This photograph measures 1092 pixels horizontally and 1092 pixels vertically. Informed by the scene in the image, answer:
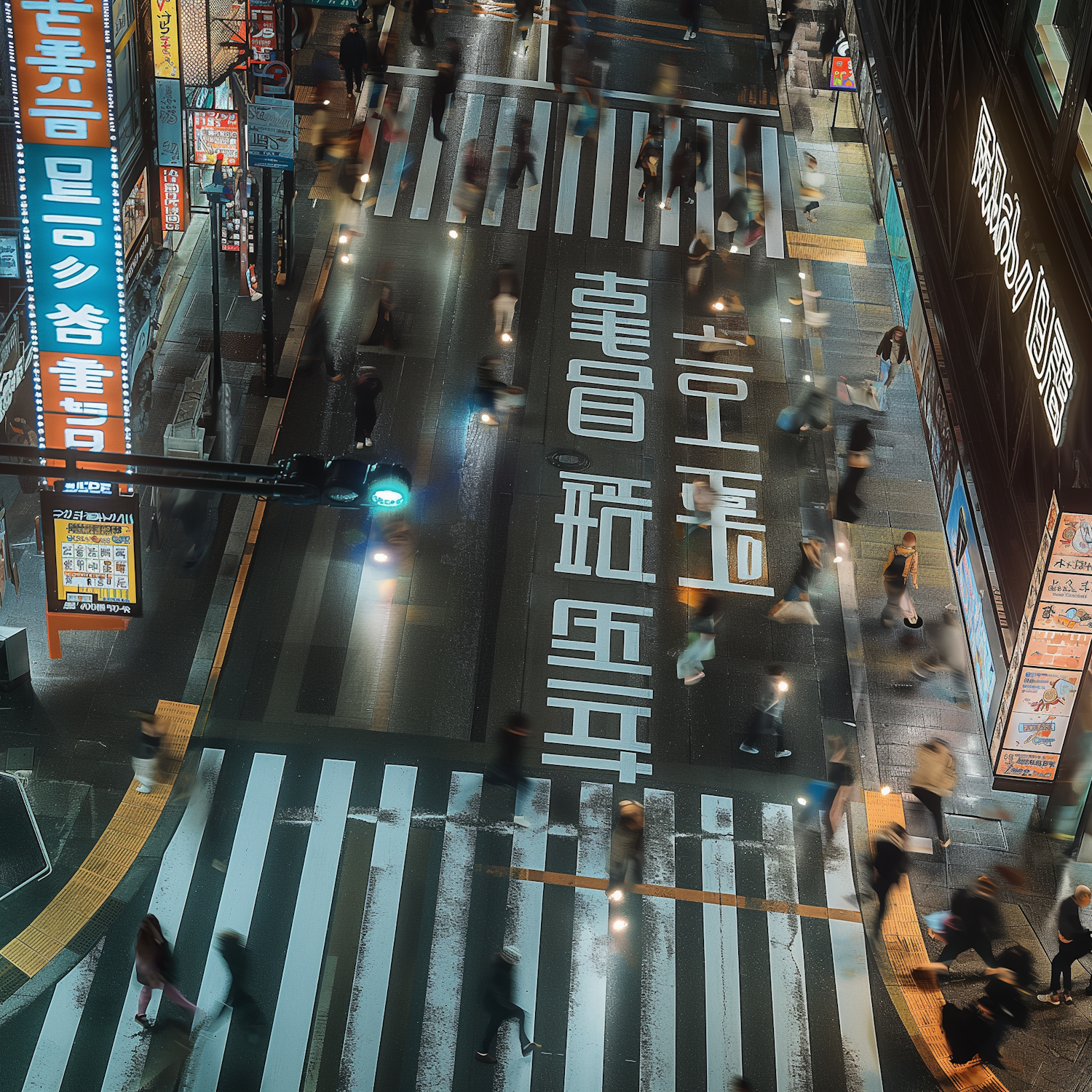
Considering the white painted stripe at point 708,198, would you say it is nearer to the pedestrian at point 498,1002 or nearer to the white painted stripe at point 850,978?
the white painted stripe at point 850,978

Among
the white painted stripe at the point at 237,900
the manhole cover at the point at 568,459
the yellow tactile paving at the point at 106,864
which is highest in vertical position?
the manhole cover at the point at 568,459

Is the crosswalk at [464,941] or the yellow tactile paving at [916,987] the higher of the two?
the yellow tactile paving at [916,987]

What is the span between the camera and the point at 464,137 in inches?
1441

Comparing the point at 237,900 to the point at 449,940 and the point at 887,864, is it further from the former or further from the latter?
the point at 887,864

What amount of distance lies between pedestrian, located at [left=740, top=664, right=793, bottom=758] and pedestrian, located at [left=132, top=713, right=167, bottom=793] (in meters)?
8.29

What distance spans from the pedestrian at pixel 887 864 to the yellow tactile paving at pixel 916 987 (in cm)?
26

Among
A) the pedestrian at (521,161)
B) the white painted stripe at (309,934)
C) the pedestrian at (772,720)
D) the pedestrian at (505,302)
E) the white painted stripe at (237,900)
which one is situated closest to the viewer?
the white painted stripe at (237,900)

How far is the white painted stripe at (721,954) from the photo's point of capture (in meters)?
17.4

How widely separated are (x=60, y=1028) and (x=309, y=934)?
305cm

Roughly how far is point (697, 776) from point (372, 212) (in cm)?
1737

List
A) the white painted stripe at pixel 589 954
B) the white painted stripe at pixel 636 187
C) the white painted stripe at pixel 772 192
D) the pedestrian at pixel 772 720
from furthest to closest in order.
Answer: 1. the white painted stripe at pixel 636 187
2. the white painted stripe at pixel 772 192
3. the pedestrian at pixel 772 720
4. the white painted stripe at pixel 589 954

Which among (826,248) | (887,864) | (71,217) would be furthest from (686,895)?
(826,248)

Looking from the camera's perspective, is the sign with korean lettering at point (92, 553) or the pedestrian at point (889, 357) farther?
the pedestrian at point (889, 357)

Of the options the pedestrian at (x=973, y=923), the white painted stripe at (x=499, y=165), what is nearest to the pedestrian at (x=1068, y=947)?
the pedestrian at (x=973, y=923)
